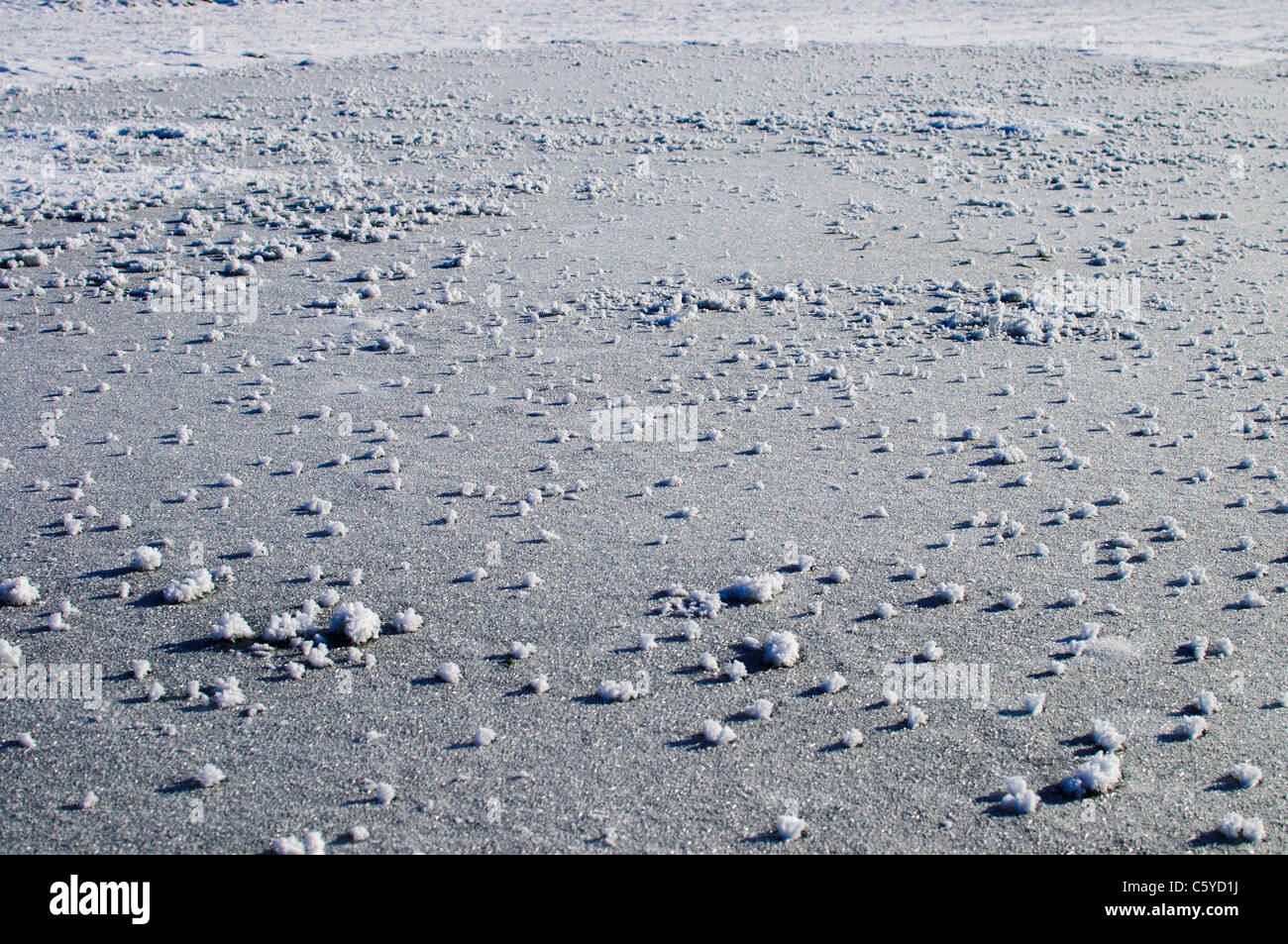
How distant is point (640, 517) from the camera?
6.45 metres

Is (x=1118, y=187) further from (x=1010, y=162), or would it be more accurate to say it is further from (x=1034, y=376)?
(x=1034, y=376)

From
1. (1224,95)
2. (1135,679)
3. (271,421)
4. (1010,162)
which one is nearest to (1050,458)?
(1135,679)

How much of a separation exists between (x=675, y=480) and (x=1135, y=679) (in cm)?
312

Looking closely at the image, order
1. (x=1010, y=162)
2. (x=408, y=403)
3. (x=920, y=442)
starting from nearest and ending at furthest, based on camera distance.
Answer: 1. (x=920, y=442)
2. (x=408, y=403)
3. (x=1010, y=162)

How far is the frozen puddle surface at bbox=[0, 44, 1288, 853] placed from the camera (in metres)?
4.19

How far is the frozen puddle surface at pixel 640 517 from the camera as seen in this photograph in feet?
13.7

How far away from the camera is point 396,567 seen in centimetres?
582

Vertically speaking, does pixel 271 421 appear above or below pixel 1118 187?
below

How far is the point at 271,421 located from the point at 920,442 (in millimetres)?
4979

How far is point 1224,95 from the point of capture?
2316 cm

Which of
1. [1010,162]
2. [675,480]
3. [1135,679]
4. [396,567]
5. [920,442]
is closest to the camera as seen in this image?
[1135,679]
